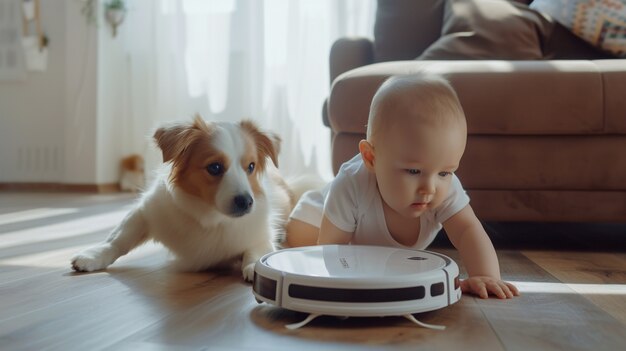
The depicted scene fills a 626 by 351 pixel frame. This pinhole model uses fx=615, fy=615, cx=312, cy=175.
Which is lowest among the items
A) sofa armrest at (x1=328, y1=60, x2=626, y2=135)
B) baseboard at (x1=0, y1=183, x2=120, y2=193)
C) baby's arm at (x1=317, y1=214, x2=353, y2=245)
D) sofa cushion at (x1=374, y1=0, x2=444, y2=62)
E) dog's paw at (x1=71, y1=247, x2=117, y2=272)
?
baseboard at (x1=0, y1=183, x2=120, y2=193)

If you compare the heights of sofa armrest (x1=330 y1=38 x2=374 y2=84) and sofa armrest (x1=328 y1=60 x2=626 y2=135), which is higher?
sofa armrest (x1=330 y1=38 x2=374 y2=84)

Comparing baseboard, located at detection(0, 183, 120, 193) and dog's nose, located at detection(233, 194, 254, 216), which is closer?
dog's nose, located at detection(233, 194, 254, 216)

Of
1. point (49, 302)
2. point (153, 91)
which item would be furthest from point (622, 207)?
point (153, 91)

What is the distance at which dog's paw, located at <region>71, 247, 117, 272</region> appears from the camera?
5.11 ft

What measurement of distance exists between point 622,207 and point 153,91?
3191mm

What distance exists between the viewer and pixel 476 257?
1.38 m

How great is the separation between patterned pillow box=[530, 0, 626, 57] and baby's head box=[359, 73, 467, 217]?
1.53m

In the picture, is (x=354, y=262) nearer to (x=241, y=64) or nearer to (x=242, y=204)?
(x=242, y=204)

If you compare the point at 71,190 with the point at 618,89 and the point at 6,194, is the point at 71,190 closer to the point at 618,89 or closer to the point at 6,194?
the point at 6,194

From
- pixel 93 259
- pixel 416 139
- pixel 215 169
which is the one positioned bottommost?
pixel 93 259

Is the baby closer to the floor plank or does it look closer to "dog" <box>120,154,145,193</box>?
the floor plank

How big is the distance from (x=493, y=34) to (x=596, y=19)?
0.42 metres

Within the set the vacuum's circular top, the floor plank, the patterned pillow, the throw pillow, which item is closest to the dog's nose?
the vacuum's circular top

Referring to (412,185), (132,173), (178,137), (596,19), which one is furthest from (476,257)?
(132,173)
